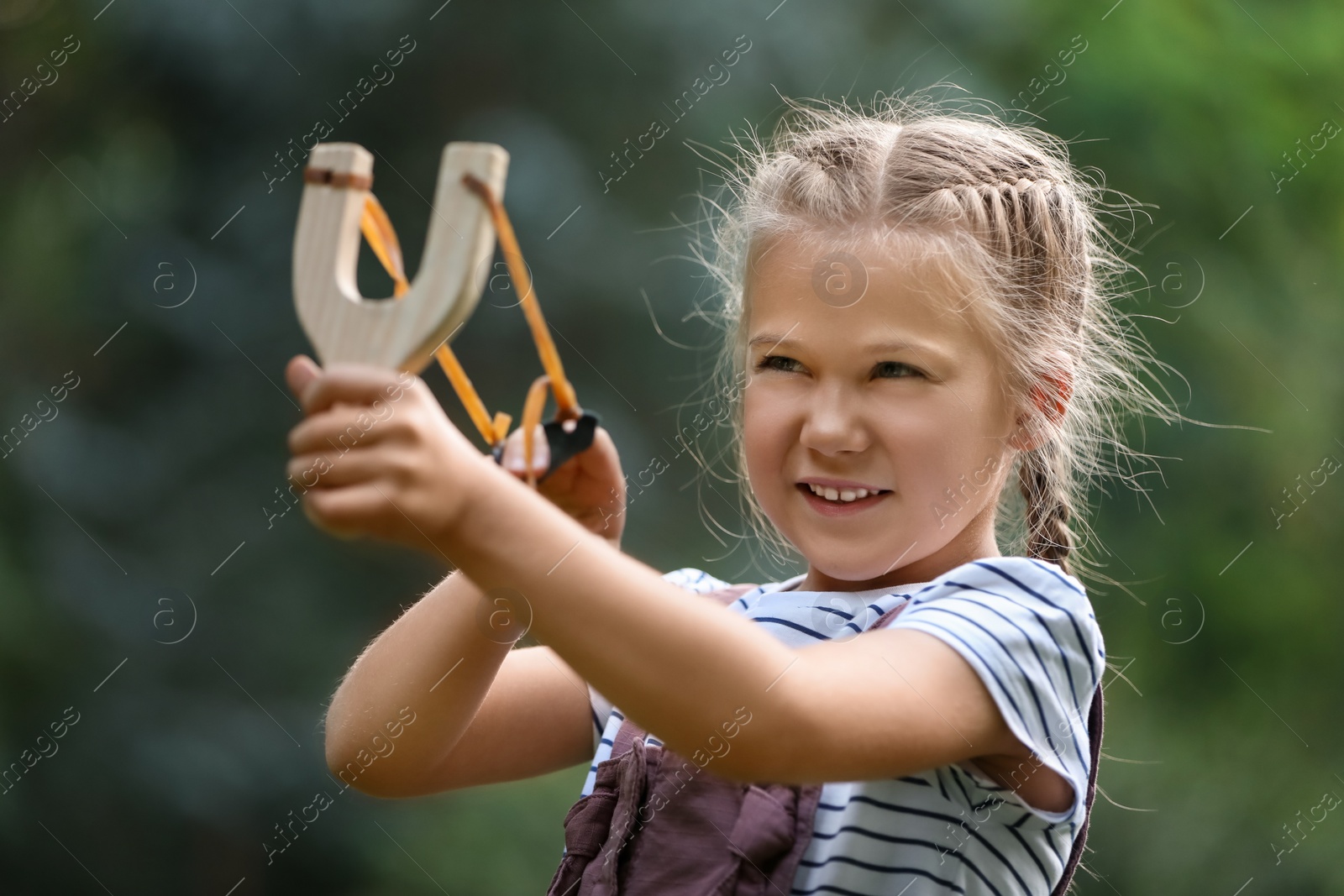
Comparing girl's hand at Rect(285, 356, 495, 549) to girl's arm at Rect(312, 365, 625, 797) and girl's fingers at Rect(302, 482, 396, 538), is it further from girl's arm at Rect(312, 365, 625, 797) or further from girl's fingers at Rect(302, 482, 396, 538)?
girl's arm at Rect(312, 365, 625, 797)

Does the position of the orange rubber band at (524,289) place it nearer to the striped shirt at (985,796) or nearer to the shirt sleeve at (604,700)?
the striped shirt at (985,796)

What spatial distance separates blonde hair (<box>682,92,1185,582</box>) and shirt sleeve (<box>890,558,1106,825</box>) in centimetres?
22

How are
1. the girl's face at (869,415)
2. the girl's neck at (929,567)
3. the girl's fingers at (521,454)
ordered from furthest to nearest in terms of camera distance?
the girl's neck at (929,567) < the girl's face at (869,415) < the girl's fingers at (521,454)

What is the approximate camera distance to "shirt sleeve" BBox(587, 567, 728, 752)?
53.7 inches

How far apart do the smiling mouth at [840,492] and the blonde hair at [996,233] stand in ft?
0.54

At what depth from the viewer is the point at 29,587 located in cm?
280

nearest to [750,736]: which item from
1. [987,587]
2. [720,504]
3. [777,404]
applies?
[987,587]

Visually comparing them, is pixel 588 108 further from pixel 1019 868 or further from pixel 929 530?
pixel 1019 868

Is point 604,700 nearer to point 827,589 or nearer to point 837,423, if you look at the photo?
point 827,589

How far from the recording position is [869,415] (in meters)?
1.12

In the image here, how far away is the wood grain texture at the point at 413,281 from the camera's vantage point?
0.78 metres

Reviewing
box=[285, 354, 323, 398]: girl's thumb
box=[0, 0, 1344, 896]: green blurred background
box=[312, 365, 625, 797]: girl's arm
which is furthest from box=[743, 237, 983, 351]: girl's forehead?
box=[0, 0, 1344, 896]: green blurred background

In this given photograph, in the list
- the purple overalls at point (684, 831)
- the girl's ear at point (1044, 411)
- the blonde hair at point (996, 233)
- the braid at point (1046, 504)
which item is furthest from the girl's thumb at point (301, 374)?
the braid at point (1046, 504)

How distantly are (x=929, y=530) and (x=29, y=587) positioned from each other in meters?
2.28
